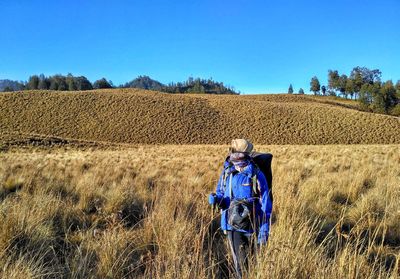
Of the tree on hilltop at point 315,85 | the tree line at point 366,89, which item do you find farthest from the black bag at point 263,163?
the tree on hilltop at point 315,85

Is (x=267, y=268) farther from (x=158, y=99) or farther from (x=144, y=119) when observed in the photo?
(x=158, y=99)

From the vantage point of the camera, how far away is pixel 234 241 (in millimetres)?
3316

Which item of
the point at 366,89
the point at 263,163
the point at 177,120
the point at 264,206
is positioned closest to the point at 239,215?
the point at 264,206

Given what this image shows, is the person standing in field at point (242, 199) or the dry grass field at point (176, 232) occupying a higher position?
the person standing in field at point (242, 199)

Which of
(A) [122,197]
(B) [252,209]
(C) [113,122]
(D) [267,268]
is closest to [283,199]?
(B) [252,209]

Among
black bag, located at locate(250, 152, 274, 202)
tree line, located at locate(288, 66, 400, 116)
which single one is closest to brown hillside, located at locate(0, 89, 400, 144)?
tree line, located at locate(288, 66, 400, 116)

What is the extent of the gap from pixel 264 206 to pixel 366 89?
291ft

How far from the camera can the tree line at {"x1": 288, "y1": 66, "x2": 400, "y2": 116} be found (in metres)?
75.4

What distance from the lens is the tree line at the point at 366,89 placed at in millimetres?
75375

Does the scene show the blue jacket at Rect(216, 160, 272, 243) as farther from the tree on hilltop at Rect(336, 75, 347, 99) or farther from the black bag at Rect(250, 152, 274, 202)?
the tree on hilltop at Rect(336, 75, 347, 99)

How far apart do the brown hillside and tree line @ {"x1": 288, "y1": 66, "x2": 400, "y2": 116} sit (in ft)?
66.7

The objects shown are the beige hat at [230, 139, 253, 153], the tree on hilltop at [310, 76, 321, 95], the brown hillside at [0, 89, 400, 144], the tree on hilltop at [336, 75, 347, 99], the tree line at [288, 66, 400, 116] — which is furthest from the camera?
the tree on hilltop at [310, 76, 321, 95]

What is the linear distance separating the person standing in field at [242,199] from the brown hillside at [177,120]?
143ft

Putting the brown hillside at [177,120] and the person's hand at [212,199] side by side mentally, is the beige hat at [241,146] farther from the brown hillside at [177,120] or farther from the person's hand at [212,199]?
the brown hillside at [177,120]
